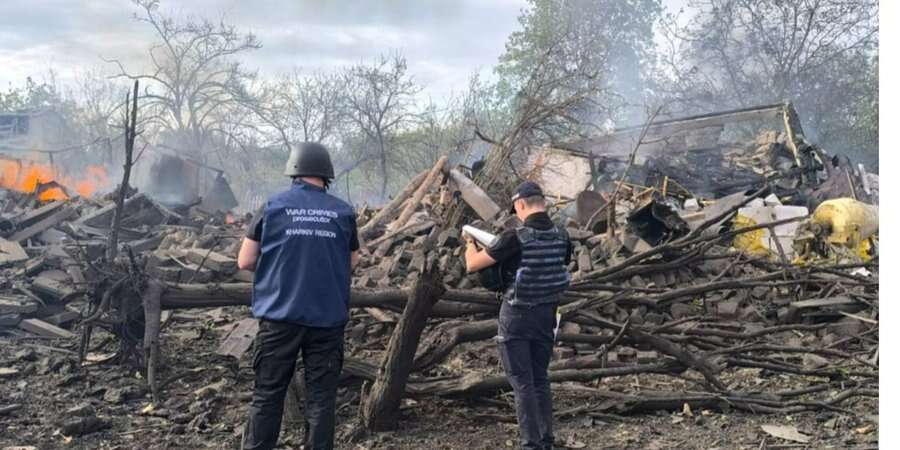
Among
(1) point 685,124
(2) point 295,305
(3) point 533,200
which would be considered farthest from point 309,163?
(1) point 685,124

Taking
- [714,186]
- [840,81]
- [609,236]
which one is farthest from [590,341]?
[840,81]

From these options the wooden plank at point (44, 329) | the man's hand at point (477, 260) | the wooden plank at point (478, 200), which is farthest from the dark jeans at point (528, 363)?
the wooden plank at point (44, 329)

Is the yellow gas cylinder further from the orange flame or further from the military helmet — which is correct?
the orange flame

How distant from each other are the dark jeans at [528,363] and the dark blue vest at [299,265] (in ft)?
3.48

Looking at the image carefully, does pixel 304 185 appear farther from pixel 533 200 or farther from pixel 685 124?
pixel 685 124

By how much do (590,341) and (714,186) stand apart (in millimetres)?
10532

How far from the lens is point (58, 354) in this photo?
6844 millimetres

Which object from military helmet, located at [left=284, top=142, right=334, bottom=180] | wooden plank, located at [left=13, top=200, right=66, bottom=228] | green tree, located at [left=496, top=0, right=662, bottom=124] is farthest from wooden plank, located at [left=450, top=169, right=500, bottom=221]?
green tree, located at [left=496, top=0, right=662, bottom=124]

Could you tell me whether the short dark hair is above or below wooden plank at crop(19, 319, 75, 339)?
above

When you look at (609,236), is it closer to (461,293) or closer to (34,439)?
(461,293)

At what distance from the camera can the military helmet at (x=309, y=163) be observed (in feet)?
12.9

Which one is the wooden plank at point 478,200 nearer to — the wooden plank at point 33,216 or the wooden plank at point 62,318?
the wooden plank at point 62,318

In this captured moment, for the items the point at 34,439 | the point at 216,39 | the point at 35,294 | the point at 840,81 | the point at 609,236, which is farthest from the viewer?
the point at 216,39

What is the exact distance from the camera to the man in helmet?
12.3 ft
